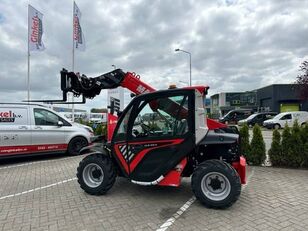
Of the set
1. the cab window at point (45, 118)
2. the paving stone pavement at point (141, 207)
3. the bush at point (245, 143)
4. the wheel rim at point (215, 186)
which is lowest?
the paving stone pavement at point (141, 207)

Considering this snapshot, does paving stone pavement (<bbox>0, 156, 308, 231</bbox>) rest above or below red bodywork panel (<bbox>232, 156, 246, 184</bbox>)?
below

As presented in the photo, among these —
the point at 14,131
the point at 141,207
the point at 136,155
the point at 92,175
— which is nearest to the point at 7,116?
the point at 14,131

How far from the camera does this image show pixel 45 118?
10312 mm

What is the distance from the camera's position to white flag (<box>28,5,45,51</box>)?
18.5 m

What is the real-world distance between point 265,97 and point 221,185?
4764 cm

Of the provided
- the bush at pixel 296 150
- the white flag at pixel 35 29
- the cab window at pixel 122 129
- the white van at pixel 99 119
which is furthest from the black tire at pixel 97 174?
the white flag at pixel 35 29

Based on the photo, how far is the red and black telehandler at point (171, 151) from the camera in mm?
5184

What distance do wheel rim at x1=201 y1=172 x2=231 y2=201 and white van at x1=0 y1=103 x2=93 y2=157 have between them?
6.71m

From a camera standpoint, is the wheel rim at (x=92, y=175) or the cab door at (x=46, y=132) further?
the cab door at (x=46, y=132)

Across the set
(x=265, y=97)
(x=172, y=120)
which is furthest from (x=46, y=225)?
(x=265, y=97)

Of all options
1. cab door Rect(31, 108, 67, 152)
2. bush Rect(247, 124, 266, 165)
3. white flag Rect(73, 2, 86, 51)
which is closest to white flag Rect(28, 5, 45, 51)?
white flag Rect(73, 2, 86, 51)

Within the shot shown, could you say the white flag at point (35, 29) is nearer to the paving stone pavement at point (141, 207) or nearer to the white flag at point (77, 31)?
the white flag at point (77, 31)

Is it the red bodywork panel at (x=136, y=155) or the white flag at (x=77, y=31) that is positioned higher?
the white flag at (x=77, y=31)

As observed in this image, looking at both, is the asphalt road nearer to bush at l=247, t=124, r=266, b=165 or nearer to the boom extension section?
bush at l=247, t=124, r=266, b=165
